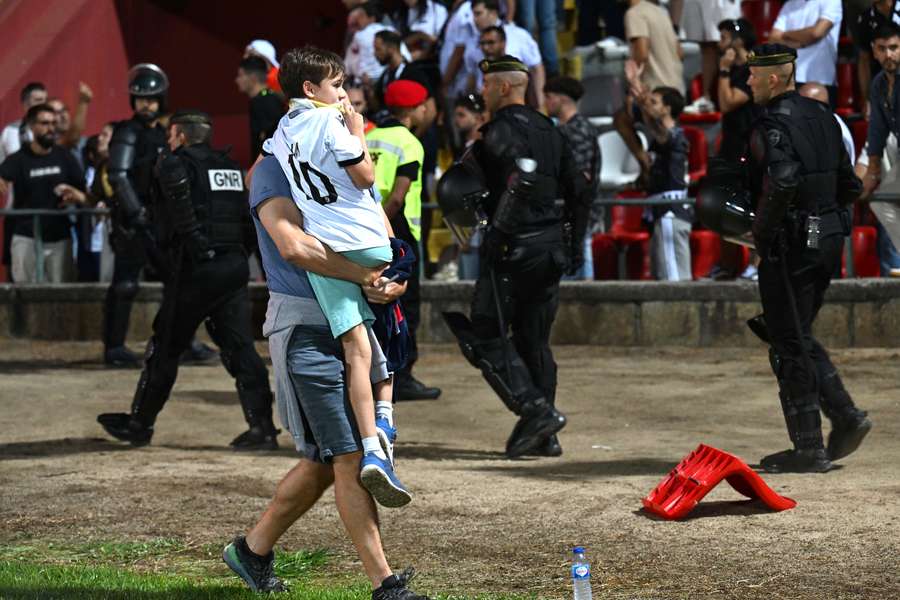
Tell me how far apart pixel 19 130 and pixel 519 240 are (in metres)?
8.83

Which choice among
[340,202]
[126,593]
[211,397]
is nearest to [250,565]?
[126,593]

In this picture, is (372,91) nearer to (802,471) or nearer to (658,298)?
(658,298)

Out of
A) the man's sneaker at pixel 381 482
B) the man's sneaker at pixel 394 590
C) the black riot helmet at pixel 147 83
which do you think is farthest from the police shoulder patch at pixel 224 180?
the man's sneaker at pixel 394 590

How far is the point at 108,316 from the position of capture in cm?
1438

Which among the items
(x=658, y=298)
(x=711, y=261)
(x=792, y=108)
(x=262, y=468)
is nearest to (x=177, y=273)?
(x=262, y=468)

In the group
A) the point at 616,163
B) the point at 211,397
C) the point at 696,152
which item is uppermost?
the point at 696,152

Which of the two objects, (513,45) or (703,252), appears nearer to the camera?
(703,252)

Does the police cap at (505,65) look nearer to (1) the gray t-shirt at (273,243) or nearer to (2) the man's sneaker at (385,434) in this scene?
(1) the gray t-shirt at (273,243)

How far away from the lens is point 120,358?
14273 mm

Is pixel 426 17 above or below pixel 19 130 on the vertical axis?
above

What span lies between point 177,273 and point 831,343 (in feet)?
19.8

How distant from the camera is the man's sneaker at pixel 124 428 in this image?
10117mm

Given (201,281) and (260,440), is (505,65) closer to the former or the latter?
(201,281)

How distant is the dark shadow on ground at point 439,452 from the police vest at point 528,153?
1357mm
